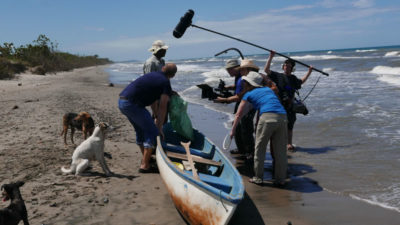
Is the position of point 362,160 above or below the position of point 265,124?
below

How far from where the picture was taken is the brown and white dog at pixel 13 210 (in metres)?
3.57

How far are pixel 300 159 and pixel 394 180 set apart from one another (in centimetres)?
173

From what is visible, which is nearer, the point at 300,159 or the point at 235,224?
the point at 235,224

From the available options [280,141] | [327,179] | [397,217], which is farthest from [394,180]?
[280,141]

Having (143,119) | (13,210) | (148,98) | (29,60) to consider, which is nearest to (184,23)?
(148,98)

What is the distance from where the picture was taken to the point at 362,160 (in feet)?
21.5

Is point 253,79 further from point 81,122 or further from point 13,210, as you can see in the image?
point 81,122

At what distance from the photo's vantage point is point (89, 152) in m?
5.53

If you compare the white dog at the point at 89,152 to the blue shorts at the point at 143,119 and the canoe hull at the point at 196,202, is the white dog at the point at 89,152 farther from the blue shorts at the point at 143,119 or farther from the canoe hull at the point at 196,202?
the canoe hull at the point at 196,202

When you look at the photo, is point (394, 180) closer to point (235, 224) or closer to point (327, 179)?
point (327, 179)

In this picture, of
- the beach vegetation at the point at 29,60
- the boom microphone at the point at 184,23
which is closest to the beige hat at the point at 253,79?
the boom microphone at the point at 184,23

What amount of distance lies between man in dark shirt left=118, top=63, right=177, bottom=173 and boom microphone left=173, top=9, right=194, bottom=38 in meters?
1.71

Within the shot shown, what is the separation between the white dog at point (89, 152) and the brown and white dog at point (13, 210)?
1606 mm

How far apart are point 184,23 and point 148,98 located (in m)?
2.28
